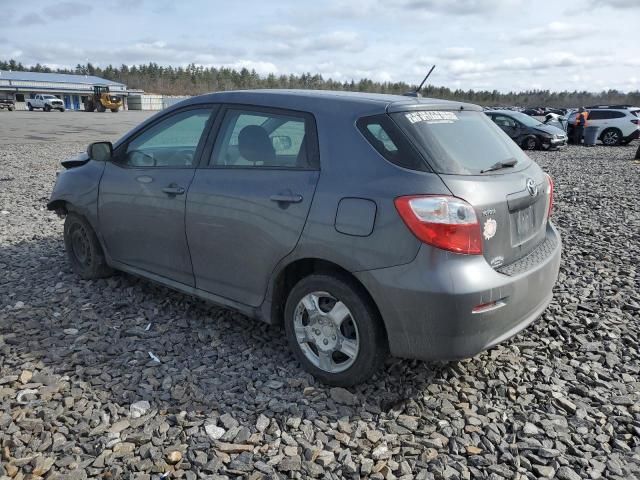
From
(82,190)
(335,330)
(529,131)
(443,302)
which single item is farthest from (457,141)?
(529,131)

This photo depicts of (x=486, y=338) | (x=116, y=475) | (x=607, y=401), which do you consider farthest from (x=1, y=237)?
(x=607, y=401)

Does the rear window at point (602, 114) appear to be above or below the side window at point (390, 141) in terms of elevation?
above

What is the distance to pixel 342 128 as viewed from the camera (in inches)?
119

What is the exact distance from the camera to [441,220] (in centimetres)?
265

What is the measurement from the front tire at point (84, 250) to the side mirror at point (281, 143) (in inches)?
87.9

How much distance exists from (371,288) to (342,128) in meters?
0.93

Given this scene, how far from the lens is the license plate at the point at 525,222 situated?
3.05 metres

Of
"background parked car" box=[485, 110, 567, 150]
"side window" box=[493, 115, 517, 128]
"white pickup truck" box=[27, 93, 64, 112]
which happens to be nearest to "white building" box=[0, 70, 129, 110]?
"white pickup truck" box=[27, 93, 64, 112]

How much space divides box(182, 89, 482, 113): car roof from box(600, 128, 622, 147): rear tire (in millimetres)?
23772

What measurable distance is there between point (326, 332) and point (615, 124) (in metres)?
Result: 25.0

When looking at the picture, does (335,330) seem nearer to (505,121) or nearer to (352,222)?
(352,222)

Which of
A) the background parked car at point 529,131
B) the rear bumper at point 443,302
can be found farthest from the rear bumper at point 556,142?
the rear bumper at point 443,302

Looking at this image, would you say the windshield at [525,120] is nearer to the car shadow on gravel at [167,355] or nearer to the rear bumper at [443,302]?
the car shadow on gravel at [167,355]

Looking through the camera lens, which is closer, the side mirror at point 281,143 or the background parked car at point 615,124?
the side mirror at point 281,143
